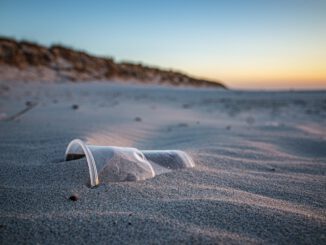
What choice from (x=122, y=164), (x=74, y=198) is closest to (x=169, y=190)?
(x=122, y=164)

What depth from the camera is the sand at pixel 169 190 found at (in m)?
1.29

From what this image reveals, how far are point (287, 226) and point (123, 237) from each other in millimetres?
721

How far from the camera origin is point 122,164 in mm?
1856

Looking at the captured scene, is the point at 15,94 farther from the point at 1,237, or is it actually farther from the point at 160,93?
the point at 1,237

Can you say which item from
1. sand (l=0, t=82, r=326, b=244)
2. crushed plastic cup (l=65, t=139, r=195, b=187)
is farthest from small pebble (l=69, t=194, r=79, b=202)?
crushed plastic cup (l=65, t=139, r=195, b=187)

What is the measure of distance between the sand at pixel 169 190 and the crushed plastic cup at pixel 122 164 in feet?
0.19

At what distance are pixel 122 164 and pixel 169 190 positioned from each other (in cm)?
32

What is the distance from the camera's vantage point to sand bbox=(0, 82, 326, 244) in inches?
50.8

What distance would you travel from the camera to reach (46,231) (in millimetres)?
1268

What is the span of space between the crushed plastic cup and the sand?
59mm

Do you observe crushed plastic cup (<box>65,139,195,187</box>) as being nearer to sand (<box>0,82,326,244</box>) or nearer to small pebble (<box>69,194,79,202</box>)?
sand (<box>0,82,326,244</box>)

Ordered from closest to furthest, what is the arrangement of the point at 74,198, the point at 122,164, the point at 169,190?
the point at 74,198 < the point at 169,190 < the point at 122,164

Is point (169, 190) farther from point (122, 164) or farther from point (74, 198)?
point (74, 198)

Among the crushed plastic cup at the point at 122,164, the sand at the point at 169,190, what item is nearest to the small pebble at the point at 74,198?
the sand at the point at 169,190
